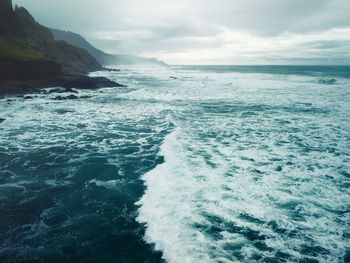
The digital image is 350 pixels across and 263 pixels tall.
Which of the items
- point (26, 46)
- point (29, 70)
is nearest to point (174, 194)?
point (29, 70)

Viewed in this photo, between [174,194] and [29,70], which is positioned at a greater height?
[29,70]

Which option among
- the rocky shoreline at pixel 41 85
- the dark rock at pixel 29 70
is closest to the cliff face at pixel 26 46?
the dark rock at pixel 29 70

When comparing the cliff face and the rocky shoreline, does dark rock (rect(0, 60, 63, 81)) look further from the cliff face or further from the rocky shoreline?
the rocky shoreline

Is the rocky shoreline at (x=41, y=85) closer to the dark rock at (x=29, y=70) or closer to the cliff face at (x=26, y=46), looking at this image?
the dark rock at (x=29, y=70)

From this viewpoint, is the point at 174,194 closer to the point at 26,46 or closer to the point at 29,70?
the point at 29,70

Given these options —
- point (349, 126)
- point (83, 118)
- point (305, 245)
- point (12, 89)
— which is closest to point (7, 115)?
point (83, 118)

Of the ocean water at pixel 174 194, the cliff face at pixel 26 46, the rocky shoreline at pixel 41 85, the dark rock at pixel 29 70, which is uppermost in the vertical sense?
the cliff face at pixel 26 46

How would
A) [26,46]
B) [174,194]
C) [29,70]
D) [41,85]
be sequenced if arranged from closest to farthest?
[174,194] < [41,85] < [29,70] < [26,46]

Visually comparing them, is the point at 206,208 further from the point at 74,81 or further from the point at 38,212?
A: the point at 74,81

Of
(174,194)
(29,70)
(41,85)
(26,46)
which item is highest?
(26,46)
